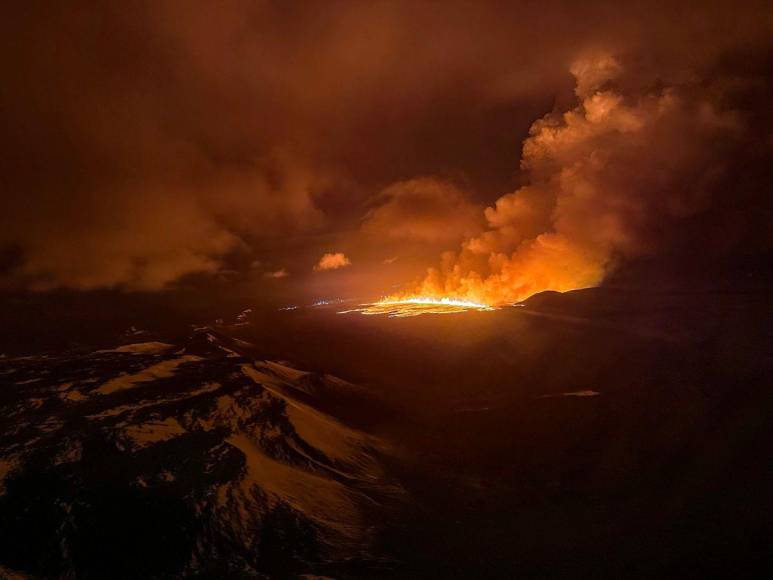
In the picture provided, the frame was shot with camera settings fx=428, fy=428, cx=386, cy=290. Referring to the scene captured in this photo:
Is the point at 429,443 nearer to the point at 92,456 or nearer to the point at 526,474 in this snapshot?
the point at 526,474

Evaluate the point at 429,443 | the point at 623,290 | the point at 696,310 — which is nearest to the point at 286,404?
the point at 429,443

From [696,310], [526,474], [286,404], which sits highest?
[696,310]

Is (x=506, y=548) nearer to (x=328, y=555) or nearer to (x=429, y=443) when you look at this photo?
(x=328, y=555)

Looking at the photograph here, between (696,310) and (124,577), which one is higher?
(696,310)

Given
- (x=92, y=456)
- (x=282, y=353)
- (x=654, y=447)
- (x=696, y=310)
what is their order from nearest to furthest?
(x=92, y=456)
(x=654, y=447)
(x=282, y=353)
(x=696, y=310)

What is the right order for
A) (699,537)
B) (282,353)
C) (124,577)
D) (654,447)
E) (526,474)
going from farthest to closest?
(282,353), (654,447), (526,474), (699,537), (124,577)

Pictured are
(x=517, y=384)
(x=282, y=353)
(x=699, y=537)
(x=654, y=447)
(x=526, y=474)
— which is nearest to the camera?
(x=699, y=537)

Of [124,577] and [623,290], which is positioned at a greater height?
[623,290]

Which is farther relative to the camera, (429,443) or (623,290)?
(623,290)

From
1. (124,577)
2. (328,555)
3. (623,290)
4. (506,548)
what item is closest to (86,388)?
(124,577)
